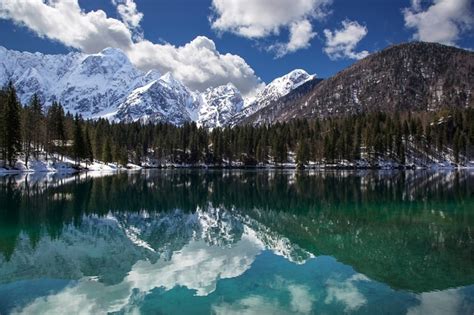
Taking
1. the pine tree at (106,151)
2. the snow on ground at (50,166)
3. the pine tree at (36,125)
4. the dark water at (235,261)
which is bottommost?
the dark water at (235,261)

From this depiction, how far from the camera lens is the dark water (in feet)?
47.5

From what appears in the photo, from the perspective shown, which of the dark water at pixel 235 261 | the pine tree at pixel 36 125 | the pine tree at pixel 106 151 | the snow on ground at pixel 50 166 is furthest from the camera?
the pine tree at pixel 106 151

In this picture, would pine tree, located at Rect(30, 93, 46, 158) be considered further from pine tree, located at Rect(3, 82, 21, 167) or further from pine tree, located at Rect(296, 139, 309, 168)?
pine tree, located at Rect(296, 139, 309, 168)

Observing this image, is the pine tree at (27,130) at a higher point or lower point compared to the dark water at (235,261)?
higher

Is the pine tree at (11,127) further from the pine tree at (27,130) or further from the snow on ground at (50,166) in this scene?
the pine tree at (27,130)

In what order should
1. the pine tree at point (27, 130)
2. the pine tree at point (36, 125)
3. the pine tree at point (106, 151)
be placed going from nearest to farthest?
1. the pine tree at point (27, 130)
2. the pine tree at point (36, 125)
3. the pine tree at point (106, 151)

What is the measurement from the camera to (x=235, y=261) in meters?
20.8

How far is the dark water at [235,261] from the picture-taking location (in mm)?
14492

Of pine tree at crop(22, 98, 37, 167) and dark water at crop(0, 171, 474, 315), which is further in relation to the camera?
pine tree at crop(22, 98, 37, 167)

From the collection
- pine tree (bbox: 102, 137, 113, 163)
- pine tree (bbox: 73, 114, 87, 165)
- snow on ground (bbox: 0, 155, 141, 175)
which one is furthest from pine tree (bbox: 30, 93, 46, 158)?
pine tree (bbox: 102, 137, 113, 163)

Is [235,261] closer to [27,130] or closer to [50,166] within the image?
[27,130]

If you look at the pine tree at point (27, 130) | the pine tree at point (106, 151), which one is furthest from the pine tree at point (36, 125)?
the pine tree at point (106, 151)

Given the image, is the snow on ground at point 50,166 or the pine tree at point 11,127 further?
the snow on ground at point 50,166

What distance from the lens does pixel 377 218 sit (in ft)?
115
